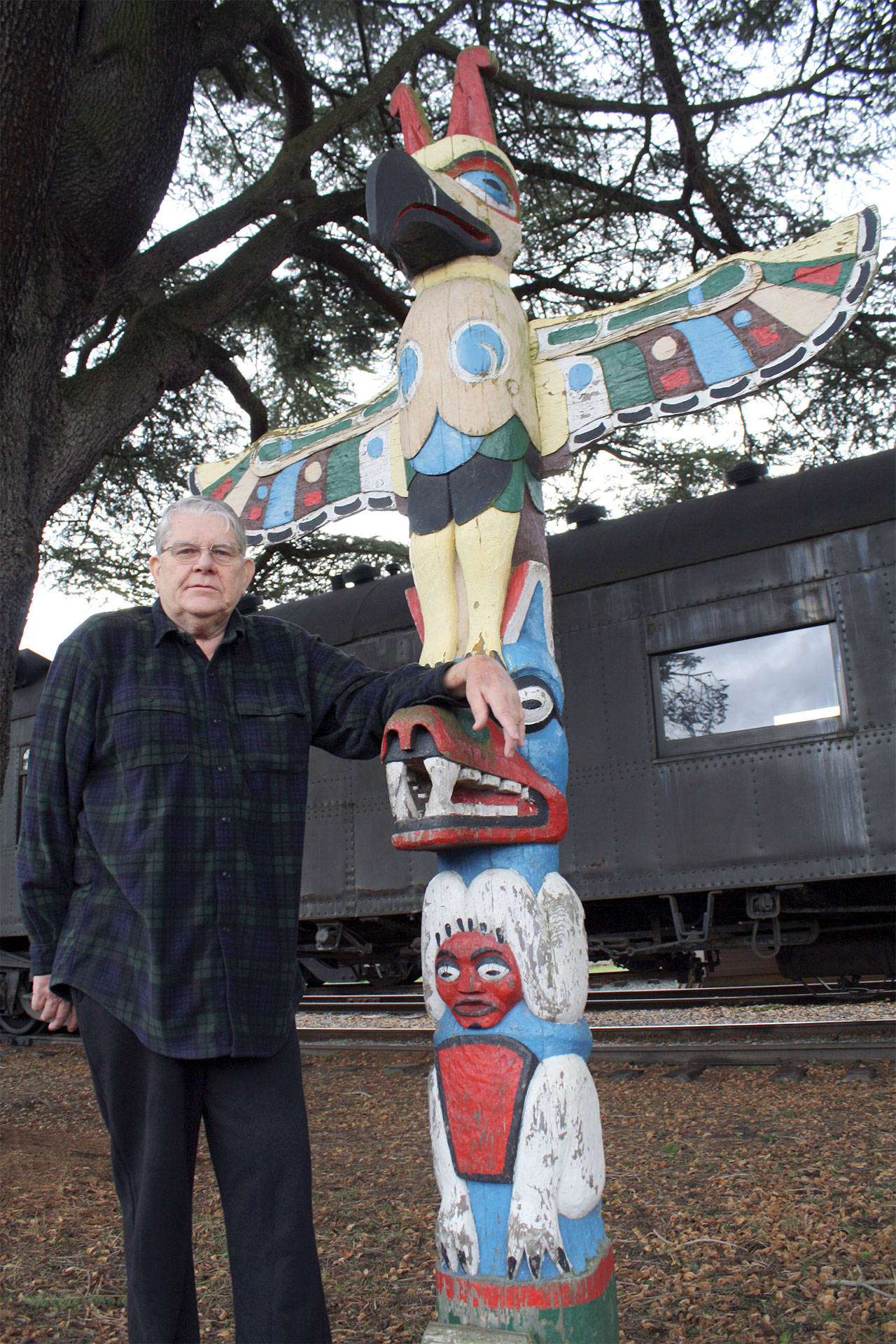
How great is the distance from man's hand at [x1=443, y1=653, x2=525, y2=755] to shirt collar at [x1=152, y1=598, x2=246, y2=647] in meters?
0.52

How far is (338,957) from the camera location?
812 centimetres

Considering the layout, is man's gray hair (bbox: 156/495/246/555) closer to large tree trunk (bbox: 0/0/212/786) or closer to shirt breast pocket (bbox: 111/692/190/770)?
shirt breast pocket (bbox: 111/692/190/770)

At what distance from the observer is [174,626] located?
2197 millimetres

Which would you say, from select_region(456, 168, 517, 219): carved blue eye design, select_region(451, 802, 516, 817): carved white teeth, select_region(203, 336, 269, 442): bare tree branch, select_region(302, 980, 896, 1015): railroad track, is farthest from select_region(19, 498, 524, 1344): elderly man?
select_region(203, 336, 269, 442): bare tree branch

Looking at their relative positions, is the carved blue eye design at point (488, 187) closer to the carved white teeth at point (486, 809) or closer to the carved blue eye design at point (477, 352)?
the carved blue eye design at point (477, 352)

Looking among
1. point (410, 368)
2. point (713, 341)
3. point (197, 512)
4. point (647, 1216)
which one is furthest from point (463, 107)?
point (647, 1216)

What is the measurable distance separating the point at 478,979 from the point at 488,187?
2.35 meters

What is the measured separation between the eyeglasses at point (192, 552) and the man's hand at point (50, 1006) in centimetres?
89

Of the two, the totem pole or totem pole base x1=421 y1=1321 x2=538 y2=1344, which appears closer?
totem pole base x1=421 y1=1321 x2=538 y2=1344

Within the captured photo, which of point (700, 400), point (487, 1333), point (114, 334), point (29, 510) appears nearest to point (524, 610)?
point (700, 400)

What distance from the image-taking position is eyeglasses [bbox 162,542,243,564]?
86.8 inches

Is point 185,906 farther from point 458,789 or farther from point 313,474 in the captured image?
point 313,474

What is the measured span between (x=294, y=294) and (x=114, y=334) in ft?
5.40

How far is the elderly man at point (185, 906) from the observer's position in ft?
6.30
